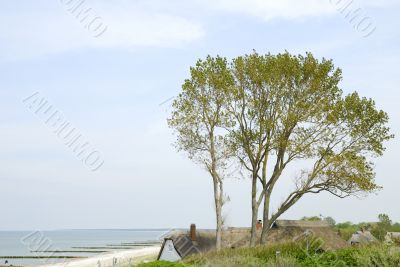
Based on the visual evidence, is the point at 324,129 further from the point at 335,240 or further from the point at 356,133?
the point at 335,240

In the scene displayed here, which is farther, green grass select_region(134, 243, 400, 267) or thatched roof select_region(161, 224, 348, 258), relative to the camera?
thatched roof select_region(161, 224, 348, 258)

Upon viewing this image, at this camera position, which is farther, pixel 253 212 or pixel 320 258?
pixel 253 212

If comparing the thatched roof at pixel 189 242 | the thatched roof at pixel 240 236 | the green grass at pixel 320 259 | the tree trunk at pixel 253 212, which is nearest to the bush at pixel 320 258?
the green grass at pixel 320 259

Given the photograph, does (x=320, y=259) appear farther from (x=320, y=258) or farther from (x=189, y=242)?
(x=189, y=242)

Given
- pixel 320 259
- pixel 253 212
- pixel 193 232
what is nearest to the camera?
pixel 320 259

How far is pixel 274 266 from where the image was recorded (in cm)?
2400

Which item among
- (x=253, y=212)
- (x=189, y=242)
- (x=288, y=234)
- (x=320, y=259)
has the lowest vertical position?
(x=320, y=259)

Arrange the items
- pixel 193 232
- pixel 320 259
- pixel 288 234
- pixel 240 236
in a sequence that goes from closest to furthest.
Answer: pixel 320 259
pixel 288 234
pixel 240 236
pixel 193 232

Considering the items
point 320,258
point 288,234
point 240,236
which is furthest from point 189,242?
point 320,258

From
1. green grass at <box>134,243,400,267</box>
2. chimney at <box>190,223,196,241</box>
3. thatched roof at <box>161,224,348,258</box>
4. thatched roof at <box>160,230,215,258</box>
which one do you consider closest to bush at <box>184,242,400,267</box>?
green grass at <box>134,243,400,267</box>

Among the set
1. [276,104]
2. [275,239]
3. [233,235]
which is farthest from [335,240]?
[276,104]

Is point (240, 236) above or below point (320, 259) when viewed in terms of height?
above

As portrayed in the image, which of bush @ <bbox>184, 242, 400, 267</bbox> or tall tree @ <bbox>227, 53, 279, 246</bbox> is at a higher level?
tall tree @ <bbox>227, 53, 279, 246</bbox>

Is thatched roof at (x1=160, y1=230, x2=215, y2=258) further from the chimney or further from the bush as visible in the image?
the bush
